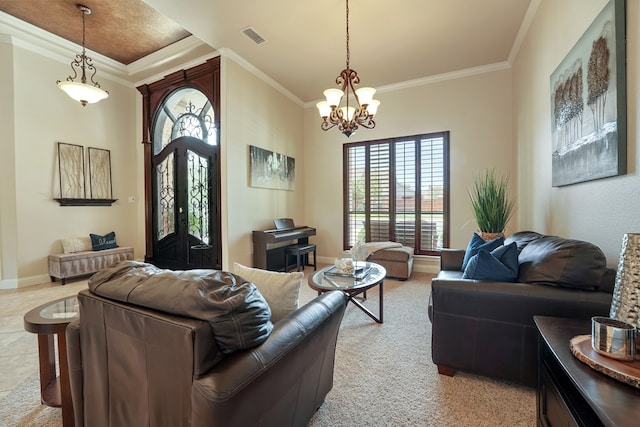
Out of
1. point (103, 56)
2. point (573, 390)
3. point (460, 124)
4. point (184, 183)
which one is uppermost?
point (103, 56)

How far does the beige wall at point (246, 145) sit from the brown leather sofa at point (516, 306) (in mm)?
3083

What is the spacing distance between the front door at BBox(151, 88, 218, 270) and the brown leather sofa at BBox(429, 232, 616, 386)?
3492 millimetres

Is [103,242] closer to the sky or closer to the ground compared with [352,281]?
closer to the sky

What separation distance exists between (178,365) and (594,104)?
272 centimetres

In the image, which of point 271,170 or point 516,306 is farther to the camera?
point 271,170

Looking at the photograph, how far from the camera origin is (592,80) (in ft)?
6.00

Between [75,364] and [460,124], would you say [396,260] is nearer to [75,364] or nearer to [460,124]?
[460,124]

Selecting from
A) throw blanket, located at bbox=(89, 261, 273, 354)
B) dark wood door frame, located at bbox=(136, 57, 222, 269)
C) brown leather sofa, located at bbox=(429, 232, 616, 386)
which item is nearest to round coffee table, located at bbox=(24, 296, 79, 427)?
throw blanket, located at bbox=(89, 261, 273, 354)

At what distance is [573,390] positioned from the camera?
1.04 meters

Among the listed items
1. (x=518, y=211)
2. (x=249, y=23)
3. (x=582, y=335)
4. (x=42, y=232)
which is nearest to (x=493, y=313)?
(x=582, y=335)

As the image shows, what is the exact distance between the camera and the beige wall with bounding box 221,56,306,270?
4.04m

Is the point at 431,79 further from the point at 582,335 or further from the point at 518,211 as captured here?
the point at 582,335

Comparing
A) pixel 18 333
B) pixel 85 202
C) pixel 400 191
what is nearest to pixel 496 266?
pixel 400 191

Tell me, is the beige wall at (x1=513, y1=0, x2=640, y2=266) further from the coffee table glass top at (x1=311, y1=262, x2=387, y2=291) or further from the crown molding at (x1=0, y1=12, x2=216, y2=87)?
the crown molding at (x1=0, y1=12, x2=216, y2=87)
